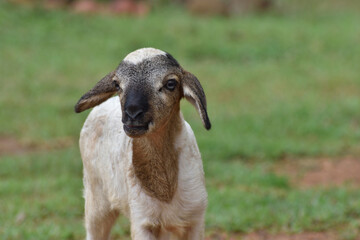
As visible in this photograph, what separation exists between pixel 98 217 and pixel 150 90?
134 centimetres

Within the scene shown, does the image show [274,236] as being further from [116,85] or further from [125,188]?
[116,85]

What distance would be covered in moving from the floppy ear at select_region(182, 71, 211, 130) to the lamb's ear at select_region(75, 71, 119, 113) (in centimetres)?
41

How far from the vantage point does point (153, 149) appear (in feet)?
13.8

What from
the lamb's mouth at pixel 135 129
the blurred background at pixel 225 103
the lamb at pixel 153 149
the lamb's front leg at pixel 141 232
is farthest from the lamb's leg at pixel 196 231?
the blurred background at pixel 225 103

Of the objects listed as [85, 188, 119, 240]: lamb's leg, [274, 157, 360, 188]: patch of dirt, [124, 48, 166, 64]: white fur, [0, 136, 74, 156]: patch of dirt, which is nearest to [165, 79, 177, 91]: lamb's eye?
[124, 48, 166, 64]: white fur

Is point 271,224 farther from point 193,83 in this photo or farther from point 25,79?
point 25,79

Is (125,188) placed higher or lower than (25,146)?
higher

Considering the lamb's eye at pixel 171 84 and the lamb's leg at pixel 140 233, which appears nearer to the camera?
the lamb's eye at pixel 171 84

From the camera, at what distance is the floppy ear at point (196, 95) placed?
Answer: 385cm

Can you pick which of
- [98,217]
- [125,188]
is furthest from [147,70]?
[98,217]

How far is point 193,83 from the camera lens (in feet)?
13.2

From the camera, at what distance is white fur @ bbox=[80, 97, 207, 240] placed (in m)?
4.16

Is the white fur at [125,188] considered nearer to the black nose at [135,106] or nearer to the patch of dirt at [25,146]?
the black nose at [135,106]

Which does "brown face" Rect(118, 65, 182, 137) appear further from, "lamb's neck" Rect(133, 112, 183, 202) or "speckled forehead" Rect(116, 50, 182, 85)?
"lamb's neck" Rect(133, 112, 183, 202)
